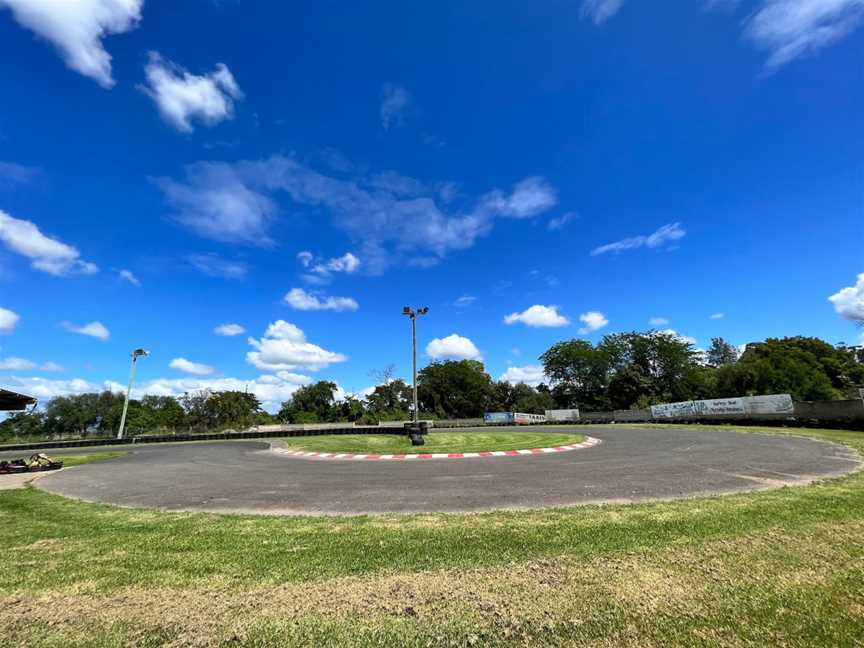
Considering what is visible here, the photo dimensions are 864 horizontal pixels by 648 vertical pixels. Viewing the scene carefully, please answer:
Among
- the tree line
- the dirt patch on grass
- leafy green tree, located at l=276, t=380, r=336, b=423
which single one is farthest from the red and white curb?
leafy green tree, located at l=276, t=380, r=336, b=423

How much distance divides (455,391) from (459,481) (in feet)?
262

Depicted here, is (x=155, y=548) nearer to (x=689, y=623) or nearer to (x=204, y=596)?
(x=204, y=596)

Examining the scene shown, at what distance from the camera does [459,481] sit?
8742 millimetres

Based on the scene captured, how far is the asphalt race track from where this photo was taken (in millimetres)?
6863

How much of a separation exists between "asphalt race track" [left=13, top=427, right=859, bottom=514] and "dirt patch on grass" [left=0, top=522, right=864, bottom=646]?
2.70m

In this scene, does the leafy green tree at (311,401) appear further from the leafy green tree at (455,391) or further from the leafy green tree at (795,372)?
the leafy green tree at (795,372)

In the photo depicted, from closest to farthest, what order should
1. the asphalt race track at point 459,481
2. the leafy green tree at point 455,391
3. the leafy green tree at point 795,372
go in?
the asphalt race track at point 459,481
the leafy green tree at point 795,372
the leafy green tree at point 455,391

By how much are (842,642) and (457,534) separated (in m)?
3.37

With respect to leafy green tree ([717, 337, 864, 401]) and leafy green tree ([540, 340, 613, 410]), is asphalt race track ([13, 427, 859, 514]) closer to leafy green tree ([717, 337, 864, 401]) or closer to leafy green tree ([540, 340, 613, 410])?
leafy green tree ([717, 337, 864, 401])

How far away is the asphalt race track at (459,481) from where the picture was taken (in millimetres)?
6863

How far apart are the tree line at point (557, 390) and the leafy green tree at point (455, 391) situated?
0.75 feet

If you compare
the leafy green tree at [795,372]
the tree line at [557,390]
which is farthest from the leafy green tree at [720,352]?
the leafy green tree at [795,372]

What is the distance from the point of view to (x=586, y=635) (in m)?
2.58

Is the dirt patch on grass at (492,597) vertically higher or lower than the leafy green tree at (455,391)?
lower
